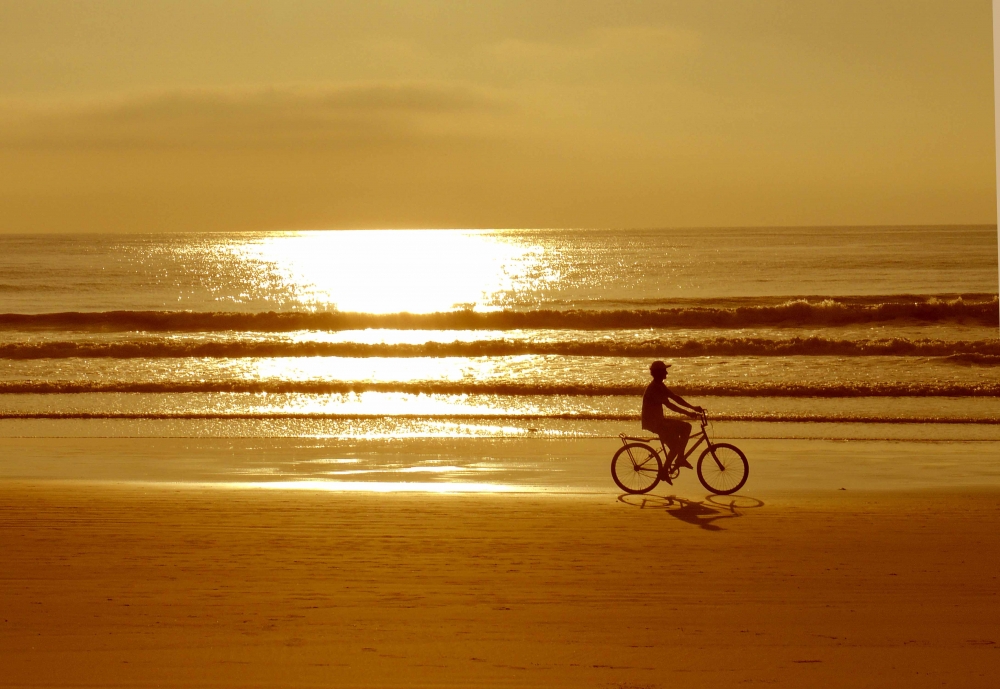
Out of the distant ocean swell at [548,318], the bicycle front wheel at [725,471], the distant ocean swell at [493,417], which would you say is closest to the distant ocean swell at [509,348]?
the distant ocean swell at [548,318]

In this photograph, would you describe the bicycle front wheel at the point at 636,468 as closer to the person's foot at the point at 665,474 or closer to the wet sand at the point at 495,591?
the person's foot at the point at 665,474

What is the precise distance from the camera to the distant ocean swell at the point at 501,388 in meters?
19.2

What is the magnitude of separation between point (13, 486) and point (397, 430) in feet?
20.0

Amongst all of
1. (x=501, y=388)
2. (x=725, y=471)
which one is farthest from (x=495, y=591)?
(x=501, y=388)

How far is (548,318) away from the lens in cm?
3325

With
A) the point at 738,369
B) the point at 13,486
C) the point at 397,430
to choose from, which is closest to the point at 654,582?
the point at 13,486

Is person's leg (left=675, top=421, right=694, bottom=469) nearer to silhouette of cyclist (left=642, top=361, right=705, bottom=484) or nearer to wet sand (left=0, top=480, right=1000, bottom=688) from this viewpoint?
Result: silhouette of cyclist (left=642, top=361, right=705, bottom=484)

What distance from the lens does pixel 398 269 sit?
77375 mm

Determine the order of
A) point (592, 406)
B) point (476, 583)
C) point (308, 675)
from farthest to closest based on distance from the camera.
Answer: point (592, 406) < point (476, 583) < point (308, 675)

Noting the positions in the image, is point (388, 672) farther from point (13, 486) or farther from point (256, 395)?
point (256, 395)

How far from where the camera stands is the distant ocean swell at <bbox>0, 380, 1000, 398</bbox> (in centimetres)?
1916

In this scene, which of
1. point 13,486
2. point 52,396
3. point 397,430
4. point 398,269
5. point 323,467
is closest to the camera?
point 13,486

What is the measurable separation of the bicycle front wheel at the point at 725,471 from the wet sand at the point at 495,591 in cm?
44

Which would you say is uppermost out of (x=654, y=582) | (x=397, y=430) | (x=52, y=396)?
(x=52, y=396)
